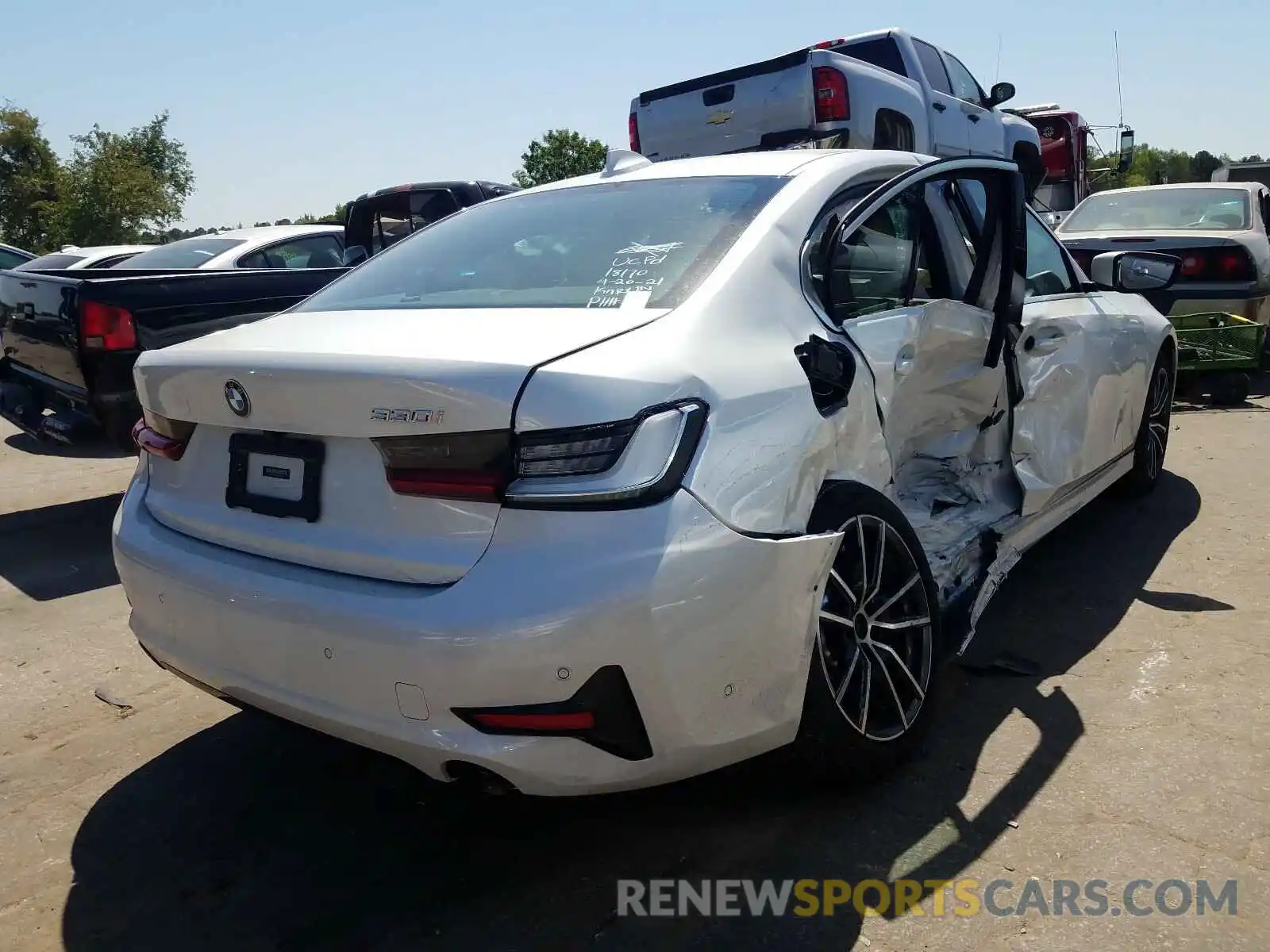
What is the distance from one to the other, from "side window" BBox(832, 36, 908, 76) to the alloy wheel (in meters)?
6.43

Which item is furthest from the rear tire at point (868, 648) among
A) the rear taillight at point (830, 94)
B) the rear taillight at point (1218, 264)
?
the rear taillight at point (1218, 264)

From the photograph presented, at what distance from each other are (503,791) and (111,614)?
2.86 meters

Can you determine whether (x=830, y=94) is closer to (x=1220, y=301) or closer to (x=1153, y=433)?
(x=1153, y=433)

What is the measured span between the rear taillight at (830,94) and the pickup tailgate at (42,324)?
14.7ft

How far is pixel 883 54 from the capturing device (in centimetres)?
828

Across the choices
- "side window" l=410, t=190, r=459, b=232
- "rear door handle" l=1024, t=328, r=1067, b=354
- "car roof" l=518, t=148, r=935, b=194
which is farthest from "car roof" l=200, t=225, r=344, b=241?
"rear door handle" l=1024, t=328, r=1067, b=354

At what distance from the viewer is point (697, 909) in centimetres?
226

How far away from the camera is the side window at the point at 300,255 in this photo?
25.0 ft

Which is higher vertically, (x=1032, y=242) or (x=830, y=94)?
(x=830, y=94)

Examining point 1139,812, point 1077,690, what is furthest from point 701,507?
point 1077,690

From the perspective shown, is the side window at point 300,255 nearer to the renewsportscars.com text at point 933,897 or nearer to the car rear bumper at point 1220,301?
the renewsportscars.com text at point 933,897

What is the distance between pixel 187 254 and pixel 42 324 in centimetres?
277

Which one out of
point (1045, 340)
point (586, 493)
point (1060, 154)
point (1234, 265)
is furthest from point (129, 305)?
point (1060, 154)

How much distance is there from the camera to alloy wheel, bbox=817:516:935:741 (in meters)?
2.53
